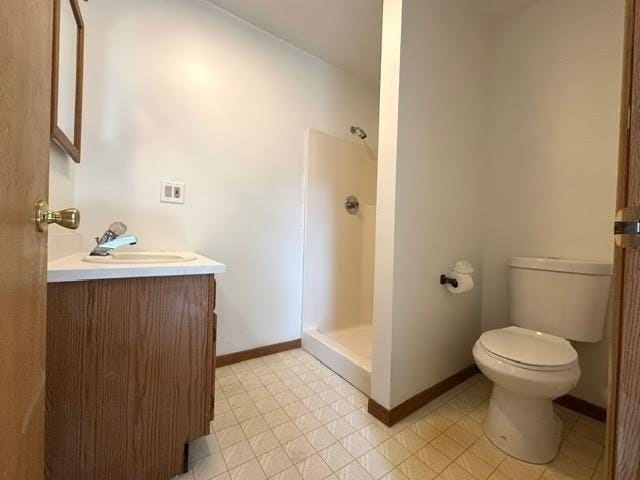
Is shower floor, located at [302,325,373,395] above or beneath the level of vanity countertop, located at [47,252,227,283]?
beneath

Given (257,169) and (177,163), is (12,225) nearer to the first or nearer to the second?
(177,163)

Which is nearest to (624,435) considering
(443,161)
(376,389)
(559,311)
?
(376,389)

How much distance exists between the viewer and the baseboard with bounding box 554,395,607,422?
4.41 ft

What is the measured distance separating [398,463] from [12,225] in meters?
1.34

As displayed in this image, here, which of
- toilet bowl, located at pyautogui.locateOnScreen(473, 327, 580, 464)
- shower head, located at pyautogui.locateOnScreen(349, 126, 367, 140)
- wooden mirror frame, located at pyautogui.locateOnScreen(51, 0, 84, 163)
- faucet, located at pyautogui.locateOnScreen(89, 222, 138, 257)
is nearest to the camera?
wooden mirror frame, located at pyautogui.locateOnScreen(51, 0, 84, 163)

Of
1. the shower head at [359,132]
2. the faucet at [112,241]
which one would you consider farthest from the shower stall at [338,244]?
the faucet at [112,241]

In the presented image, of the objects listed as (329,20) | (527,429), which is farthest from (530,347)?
(329,20)

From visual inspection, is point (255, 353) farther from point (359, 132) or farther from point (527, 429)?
point (359, 132)

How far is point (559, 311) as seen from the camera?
4.37 ft

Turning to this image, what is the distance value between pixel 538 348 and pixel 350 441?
906 mm

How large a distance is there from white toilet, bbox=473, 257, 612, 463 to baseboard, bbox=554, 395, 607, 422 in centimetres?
31

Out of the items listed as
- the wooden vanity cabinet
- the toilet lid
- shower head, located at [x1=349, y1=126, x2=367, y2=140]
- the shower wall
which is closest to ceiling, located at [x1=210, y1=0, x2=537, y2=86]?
shower head, located at [x1=349, y1=126, x2=367, y2=140]

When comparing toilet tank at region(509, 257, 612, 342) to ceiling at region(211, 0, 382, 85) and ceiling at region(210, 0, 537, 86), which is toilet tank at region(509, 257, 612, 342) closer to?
ceiling at region(210, 0, 537, 86)

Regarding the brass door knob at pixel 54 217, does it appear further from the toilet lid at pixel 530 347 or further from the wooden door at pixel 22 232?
the toilet lid at pixel 530 347
